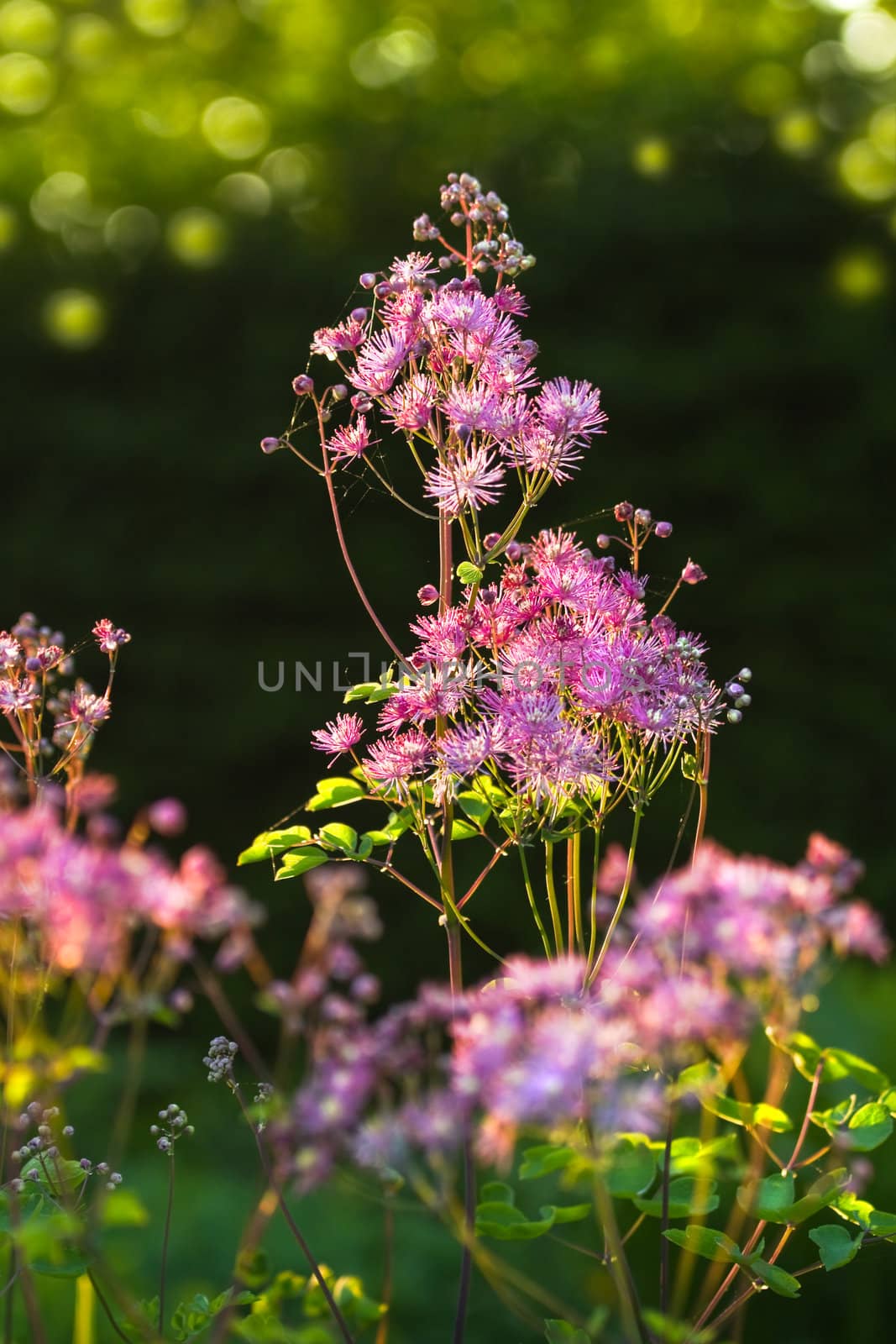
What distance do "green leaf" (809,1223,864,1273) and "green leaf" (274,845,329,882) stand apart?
0.73 m

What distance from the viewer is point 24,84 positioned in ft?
22.3

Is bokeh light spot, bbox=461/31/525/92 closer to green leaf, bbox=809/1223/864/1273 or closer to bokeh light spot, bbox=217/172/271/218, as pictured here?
bokeh light spot, bbox=217/172/271/218

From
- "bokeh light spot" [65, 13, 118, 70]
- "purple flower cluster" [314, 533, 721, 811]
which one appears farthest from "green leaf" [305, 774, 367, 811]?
"bokeh light spot" [65, 13, 118, 70]

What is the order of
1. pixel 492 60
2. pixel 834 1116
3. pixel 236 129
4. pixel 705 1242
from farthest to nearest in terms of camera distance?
1. pixel 492 60
2. pixel 236 129
3. pixel 834 1116
4. pixel 705 1242

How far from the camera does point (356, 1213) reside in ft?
14.6

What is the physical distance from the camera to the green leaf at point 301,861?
1649 mm

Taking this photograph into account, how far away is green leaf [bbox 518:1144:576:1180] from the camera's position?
4.55 feet

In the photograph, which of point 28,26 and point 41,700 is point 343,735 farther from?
point 28,26

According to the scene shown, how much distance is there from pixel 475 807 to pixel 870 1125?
63cm

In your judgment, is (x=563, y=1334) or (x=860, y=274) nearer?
(x=563, y=1334)

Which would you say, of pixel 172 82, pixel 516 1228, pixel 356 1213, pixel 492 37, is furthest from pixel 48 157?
pixel 516 1228

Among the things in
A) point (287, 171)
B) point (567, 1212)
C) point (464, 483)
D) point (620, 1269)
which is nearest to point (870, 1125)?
point (567, 1212)

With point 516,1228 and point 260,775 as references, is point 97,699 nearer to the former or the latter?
point 516,1228

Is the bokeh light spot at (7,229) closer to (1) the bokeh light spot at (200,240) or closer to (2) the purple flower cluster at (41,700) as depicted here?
(1) the bokeh light spot at (200,240)
